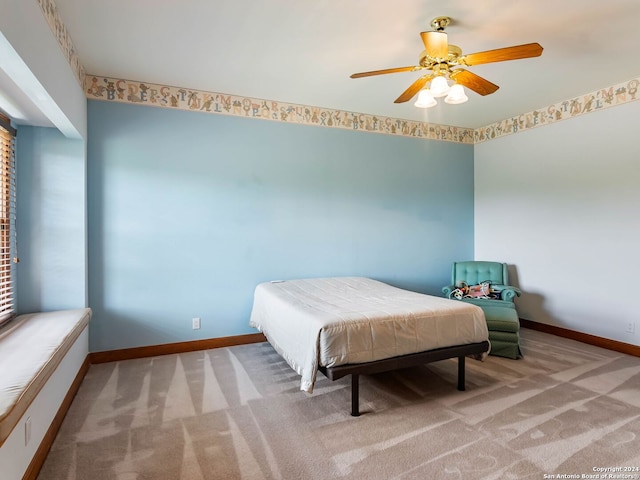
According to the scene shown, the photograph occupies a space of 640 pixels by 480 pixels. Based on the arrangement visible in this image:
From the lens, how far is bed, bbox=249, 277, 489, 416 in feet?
7.48

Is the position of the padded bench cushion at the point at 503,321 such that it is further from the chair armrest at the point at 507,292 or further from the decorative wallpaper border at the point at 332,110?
the decorative wallpaper border at the point at 332,110

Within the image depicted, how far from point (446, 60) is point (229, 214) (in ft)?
8.18

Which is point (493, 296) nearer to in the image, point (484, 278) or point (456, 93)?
point (484, 278)

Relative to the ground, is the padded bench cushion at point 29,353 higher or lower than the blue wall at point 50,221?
lower

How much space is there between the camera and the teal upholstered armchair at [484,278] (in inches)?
160

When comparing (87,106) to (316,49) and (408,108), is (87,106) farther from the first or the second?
(408,108)

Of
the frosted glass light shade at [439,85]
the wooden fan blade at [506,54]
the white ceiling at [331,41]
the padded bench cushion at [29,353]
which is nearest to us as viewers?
the padded bench cushion at [29,353]

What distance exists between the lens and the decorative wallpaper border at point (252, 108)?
3387 millimetres

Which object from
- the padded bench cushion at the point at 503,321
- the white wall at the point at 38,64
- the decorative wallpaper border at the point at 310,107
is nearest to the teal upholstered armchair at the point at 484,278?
the padded bench cushion at the point at 503,321

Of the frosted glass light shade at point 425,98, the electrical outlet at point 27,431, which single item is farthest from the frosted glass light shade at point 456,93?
the electrical outlet at point 27,431

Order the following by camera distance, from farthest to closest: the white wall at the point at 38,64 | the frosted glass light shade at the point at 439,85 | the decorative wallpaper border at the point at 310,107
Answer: the decorative wallpaper border at the point at 310,107
the frosted glass light shade at the point at 439,85
the white wall at the point at 38,64

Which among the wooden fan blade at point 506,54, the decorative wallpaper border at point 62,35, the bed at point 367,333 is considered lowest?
the bed at point 367,333

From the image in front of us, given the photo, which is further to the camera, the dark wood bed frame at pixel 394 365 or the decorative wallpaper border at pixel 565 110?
the decorative wallpaper border at pixel 565 110

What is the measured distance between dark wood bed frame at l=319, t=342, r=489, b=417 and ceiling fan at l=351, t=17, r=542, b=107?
1800 mm
